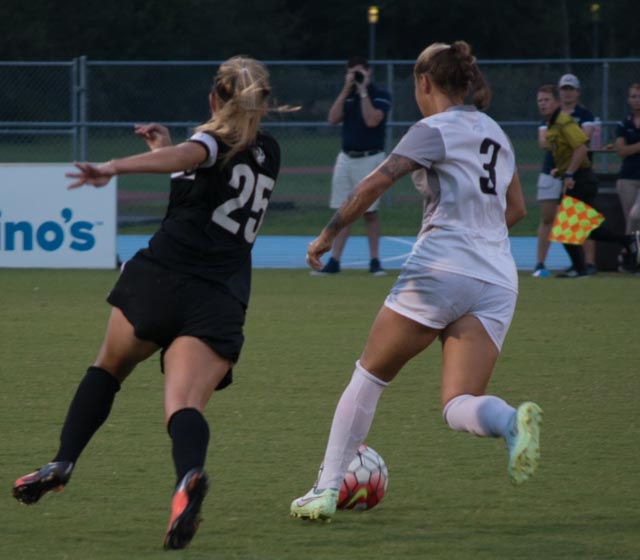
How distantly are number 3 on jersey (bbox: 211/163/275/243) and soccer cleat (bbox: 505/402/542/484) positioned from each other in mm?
1093

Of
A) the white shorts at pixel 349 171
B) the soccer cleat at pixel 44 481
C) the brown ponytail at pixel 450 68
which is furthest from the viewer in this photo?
the white shorts at pixel 349 171

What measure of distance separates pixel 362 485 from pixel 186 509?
0.97m

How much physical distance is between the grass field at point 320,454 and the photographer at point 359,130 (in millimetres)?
3077

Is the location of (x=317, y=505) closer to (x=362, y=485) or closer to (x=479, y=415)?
(x=362, y=485)

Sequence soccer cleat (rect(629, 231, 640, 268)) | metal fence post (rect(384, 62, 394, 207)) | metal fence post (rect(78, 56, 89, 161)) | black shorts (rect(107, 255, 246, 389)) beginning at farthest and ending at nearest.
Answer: metal fence post (rect(384, 62, 394, 207))
metal fence post (rect(78, 56, 89, 161))
soccer cleat (rect(629, 231, 640, 268))
black shorts (rect(107, 255, 246, 389))

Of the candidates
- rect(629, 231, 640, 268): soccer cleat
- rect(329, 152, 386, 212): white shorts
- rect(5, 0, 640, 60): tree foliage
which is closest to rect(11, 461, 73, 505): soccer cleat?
rect(629, 231, 640, 268): soccer cleat

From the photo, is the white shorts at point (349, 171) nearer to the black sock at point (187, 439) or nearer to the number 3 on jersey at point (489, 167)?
the number 3 on jersey at point (489, 167)

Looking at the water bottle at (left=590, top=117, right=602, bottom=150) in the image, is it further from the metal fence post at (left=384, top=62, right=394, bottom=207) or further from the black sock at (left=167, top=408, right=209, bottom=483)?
the black sock at (left=167, top=408, right=209, bottom=483)

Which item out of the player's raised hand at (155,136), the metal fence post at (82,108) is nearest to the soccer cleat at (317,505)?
the player's raised hand at (155,136)

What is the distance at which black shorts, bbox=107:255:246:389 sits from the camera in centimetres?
446

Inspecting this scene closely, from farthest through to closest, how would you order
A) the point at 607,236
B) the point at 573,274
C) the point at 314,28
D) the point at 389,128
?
the point at 314,28 < the point at 389,128 < the point at 573,274 < the point at 607,236

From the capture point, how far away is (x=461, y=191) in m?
4.65

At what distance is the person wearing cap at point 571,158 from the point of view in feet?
41.0

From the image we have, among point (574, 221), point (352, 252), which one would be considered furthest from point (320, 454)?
point (352, 252)
